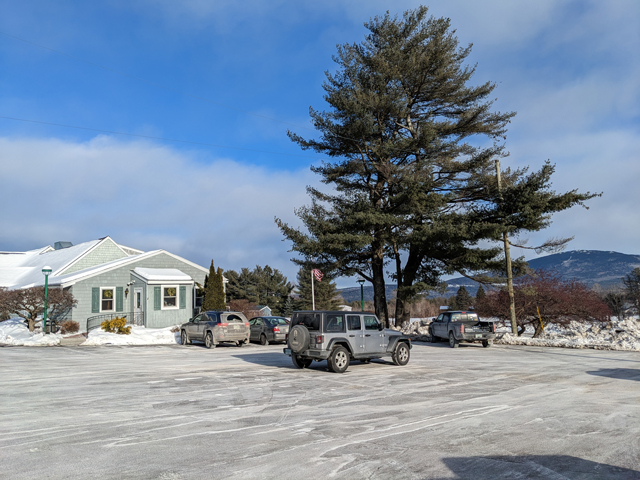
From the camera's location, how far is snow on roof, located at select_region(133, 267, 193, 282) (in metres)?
31.7

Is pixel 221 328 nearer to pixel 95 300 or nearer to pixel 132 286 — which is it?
pixel 95 300

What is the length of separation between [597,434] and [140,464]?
6.10 m

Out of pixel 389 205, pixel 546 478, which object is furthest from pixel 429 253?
pixel 546 478

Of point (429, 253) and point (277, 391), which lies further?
point (429, 253)

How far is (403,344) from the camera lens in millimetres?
15375

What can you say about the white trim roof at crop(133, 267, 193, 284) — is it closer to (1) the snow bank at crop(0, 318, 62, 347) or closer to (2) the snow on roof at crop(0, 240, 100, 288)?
(2) the snow on roof at crop(0, 240, 100, 288)

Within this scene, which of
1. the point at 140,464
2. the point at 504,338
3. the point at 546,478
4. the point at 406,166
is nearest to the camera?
the point at 546,478

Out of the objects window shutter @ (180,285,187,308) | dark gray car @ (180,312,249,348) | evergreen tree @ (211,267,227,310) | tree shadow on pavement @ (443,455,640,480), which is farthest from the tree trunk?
tree shadow on pavement @ (443,455,640,480)

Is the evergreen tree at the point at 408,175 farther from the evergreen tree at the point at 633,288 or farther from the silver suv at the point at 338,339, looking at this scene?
the evergreen tree at the point at 633,288

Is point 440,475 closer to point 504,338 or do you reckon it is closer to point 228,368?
point 228,368

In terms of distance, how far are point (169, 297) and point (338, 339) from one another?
21690mm

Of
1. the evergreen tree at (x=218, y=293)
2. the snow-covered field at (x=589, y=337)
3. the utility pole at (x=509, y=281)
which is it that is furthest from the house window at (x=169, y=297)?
the utility pole at (x=509, y=281)

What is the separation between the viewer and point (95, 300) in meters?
31.0

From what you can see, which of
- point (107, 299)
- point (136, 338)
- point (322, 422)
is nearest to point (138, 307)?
point (107, 299)
